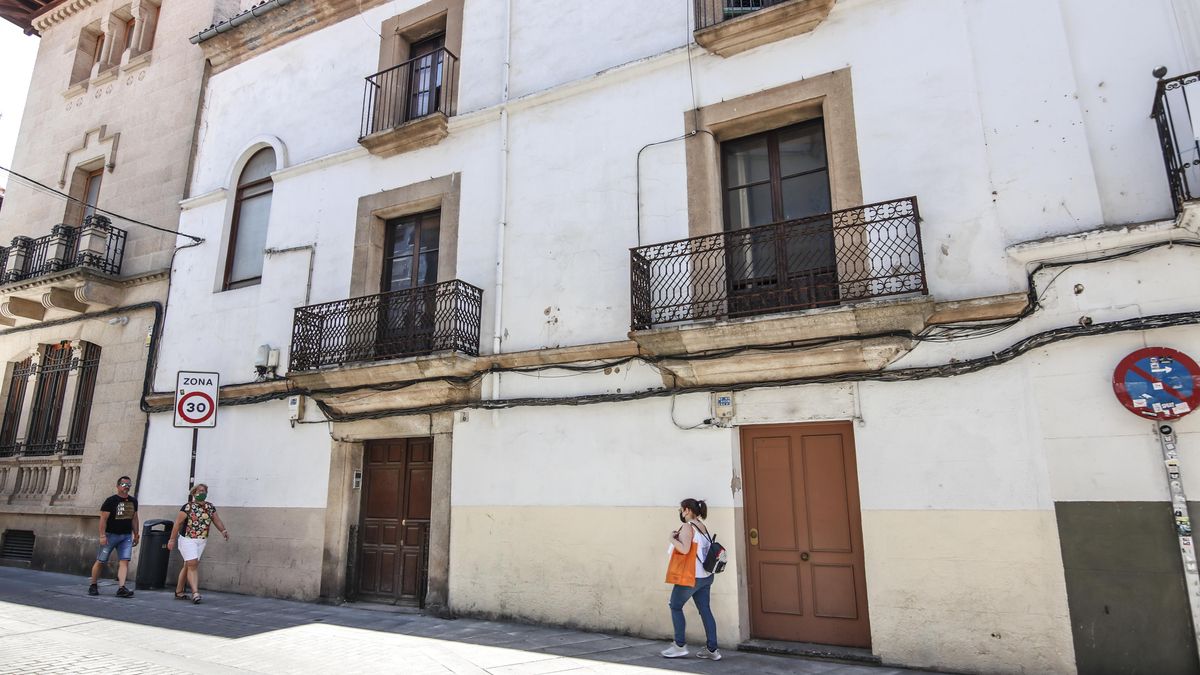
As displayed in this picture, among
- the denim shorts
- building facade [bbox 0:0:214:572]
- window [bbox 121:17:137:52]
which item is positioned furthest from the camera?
window [bbox 121:17:137:52]

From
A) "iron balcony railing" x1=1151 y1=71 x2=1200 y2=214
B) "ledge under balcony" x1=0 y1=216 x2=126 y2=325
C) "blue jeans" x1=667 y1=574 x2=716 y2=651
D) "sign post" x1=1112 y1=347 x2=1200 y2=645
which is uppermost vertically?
"ledge under balcony" x1=0 y1=216 x2=126 y2=325

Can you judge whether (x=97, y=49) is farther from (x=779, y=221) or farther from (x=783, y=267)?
(x=783, y=267)

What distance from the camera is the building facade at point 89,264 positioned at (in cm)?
1193

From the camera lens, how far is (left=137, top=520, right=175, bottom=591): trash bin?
10.1m

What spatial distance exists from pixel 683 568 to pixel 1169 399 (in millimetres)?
4240

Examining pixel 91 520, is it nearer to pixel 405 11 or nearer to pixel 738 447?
pixel 405 11

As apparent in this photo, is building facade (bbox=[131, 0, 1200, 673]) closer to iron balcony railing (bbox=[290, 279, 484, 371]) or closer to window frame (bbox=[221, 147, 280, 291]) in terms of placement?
iron balcony railing (bbox=[290, 279, 484, 371])

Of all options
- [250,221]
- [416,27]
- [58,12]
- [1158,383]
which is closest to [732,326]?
[1158,383]

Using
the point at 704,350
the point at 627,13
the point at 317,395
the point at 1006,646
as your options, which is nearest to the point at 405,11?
the point at 627,13

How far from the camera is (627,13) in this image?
917cm

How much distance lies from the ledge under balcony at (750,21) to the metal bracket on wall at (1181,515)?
5.27 m

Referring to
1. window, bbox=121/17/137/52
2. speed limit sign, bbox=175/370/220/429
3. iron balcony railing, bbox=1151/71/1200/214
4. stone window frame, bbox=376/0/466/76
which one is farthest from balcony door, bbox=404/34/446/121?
iron balcony railing, bbox=1151/71/1200/214

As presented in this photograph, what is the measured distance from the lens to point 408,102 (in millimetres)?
10930

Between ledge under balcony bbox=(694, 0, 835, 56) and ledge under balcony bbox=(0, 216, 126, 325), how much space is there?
11.0 m
